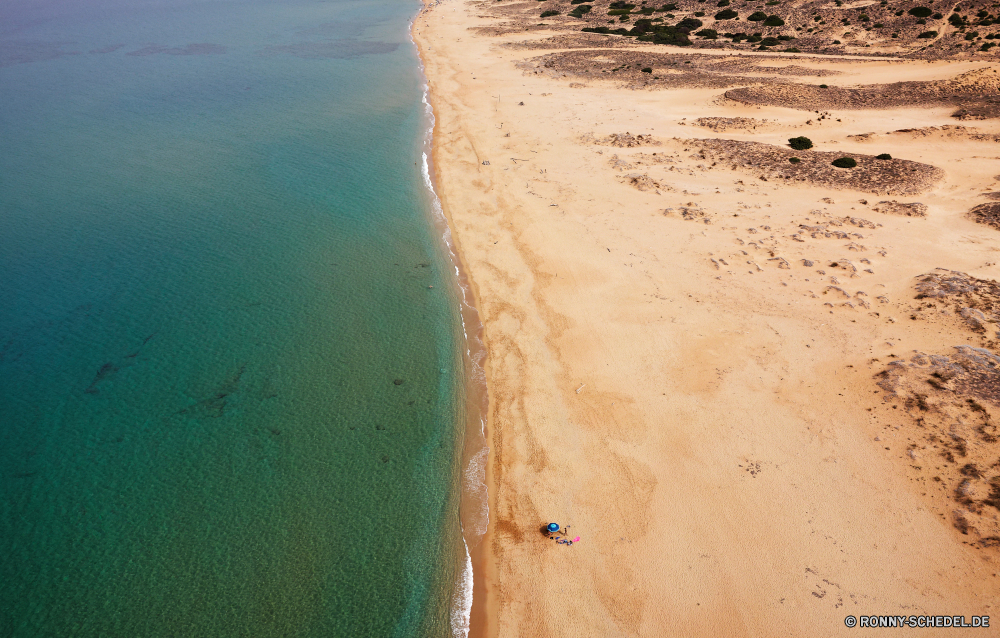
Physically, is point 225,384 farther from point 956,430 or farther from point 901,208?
point 901,208

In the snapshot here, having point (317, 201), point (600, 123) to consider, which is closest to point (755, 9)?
point (600, 123)

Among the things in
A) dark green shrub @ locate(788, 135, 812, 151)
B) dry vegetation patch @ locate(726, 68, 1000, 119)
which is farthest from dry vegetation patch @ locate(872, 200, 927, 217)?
dry vegetation patch @ locate(726, 68, 1000, 119)

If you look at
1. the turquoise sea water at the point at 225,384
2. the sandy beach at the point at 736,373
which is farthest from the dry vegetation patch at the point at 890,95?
the turquoise sea water at the point at 225,384

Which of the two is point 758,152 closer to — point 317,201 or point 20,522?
point 317,201

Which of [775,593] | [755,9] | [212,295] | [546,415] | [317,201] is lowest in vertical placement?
[775,593]

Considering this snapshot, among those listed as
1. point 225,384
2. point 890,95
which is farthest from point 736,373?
point 890,95

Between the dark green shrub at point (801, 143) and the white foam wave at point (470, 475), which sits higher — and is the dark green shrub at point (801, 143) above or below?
above

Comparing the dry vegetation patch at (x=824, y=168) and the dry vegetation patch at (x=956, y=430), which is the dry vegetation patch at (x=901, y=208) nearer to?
the dry vegetation patch at (x=824, y=168)
